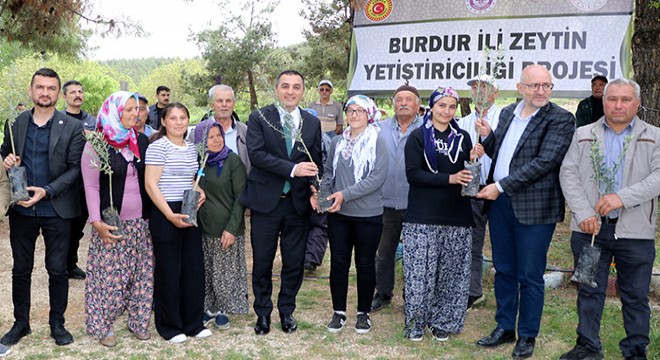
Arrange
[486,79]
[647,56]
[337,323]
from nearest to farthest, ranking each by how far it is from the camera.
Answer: [337,323]
[486,79]
[647,56]

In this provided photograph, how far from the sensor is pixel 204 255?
4484 millimetres

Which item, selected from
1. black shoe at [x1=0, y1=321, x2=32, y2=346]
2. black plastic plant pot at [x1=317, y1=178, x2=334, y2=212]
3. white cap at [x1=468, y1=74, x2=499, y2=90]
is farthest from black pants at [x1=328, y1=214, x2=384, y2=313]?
black shoe at [x1=0, y1=321, x2=32, y2=346]

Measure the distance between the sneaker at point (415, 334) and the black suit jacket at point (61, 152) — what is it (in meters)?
2.51

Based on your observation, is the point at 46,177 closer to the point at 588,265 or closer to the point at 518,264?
the point at 518,264

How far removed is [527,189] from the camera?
12.5ft

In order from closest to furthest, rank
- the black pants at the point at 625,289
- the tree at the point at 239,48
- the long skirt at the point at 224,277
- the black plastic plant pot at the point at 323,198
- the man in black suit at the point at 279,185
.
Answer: the black pants at the point at 625,289, the black plastic plant pot at the point at 323,198, the man in black suit at the point at 279,185, the long skirt at the point at 224,277, the tree at the point at 239,48

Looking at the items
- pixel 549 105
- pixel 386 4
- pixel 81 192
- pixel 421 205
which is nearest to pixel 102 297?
pixel 81 192

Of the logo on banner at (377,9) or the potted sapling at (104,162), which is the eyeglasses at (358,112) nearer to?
the potted sapling at (104,162)

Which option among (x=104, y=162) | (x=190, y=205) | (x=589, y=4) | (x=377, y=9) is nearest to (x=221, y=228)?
(x=190, y=205)

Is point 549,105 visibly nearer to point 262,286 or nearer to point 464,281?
point 464,281

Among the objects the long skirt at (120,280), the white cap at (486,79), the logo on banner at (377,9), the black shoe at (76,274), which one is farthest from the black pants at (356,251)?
the logo on banner at (377,9)

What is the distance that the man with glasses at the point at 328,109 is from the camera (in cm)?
834

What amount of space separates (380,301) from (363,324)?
2.03 ft

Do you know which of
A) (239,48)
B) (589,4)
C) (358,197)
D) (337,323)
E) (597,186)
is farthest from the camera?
(239,48)
